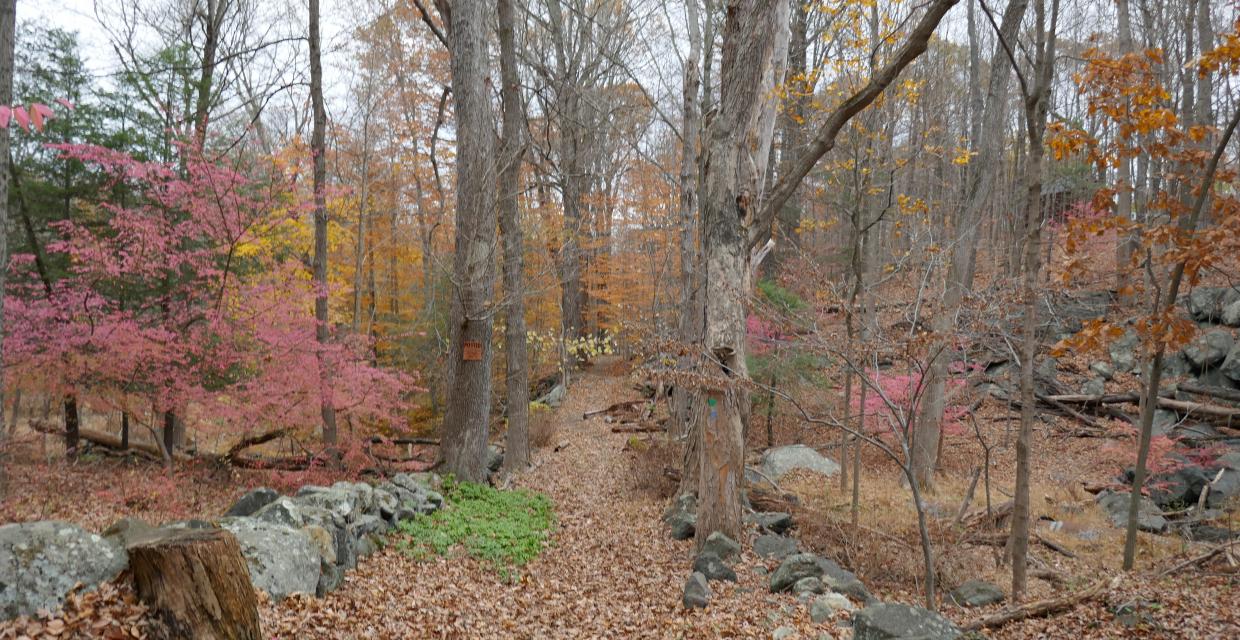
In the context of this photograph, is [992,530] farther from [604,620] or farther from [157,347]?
[157,347]

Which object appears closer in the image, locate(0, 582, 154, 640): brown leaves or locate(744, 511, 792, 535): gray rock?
locate(0, 582, 154, 640): brown leaves

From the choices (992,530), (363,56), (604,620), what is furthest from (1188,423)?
(363,56)

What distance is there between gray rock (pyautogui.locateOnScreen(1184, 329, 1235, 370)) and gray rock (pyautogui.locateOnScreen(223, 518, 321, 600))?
15269 mm

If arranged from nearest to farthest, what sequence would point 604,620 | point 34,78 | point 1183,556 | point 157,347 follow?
1. point 604,620
2. point 1183,556
3. point 157,347
4. point 34,78

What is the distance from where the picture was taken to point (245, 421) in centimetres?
889

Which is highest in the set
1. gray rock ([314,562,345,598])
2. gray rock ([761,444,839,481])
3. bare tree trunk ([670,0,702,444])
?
bare tree trunk ([670,0,702,444])

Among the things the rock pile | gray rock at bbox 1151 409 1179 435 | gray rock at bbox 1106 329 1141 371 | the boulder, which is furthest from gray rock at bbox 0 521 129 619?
gray rock at bbox 1106 329 1141 371

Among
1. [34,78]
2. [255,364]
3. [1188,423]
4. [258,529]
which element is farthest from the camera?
[1188,423]

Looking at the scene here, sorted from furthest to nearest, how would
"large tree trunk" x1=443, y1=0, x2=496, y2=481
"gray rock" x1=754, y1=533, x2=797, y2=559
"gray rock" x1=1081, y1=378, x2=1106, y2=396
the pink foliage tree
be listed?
1. "gray rock" x1=1081, y1=378, x2=1106, y2=396
2. "large tree trunk" x1=443, y1=0, x2=496, y2=481
3. the pink foliage tree
4. "gray rock" x1=754, y1=533, x2=797, y2=559

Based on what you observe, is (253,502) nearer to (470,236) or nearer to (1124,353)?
(470,236)

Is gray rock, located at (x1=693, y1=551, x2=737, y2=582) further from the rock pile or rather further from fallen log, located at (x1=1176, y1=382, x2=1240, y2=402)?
fallen log, located at (x1=1176, y1=382, x2=1240, y2=402)

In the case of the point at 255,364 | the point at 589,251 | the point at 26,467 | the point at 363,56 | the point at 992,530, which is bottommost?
the point at 992,530

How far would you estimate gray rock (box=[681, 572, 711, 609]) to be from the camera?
562 cm

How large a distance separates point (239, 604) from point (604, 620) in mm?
2734
